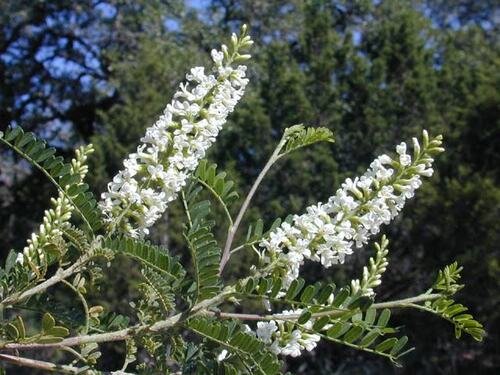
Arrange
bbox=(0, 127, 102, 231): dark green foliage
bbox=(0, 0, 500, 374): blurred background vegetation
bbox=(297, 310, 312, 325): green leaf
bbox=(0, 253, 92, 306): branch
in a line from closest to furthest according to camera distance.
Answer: bbox=(297, 310, 312, 325): green leaf < bbox=(0, 253, 92, 306): branch < bbox=(0, 127, 102, 231): dark green foliage < bbox=(0, 0, 500, 374): blurred background vegetation

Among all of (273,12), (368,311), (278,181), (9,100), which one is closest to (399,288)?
(278,181)

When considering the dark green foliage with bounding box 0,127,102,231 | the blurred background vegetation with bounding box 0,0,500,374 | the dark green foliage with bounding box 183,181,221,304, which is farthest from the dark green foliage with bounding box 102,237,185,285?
the blurred background vegetation with bounding box 0,0,500,374

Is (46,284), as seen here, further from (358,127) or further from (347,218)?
(358,127)

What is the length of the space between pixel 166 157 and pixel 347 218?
1.42 feet

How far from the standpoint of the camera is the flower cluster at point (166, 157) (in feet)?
5.85

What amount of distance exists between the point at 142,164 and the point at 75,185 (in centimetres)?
20

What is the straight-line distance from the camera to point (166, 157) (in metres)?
1.81

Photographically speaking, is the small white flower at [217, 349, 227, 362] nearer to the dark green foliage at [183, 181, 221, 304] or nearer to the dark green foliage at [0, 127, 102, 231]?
the dark green foliage at [183, 181, 221, 304]

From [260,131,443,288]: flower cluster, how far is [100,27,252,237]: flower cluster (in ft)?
0.85

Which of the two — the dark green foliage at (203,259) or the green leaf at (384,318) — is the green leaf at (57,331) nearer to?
the dark green foliage at (203,259)

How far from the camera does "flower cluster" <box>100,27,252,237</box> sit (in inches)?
70.2

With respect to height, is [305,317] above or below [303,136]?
below

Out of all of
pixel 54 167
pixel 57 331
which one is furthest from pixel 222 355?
pixel 54 167

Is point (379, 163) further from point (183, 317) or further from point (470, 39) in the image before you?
point (470, 39)
